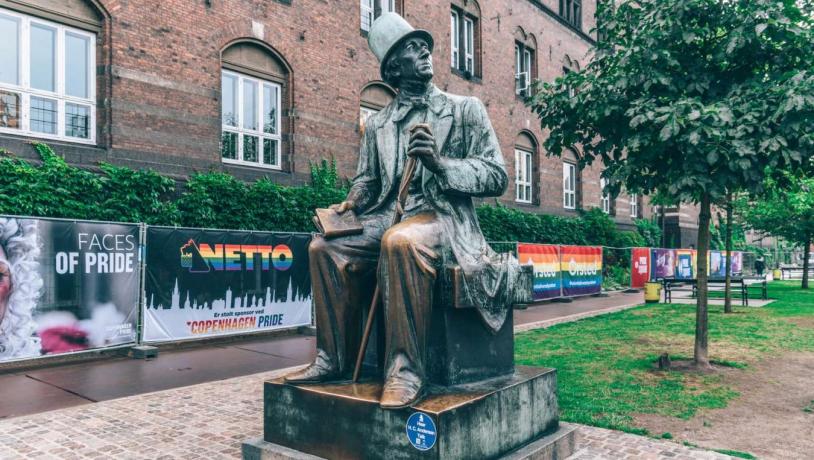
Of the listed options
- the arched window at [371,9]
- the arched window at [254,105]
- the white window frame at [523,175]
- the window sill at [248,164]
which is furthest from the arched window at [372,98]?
the white window frame at [523,175]

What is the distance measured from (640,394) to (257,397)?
13.7 feet

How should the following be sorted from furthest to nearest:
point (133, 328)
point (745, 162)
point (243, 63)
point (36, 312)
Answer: point (243, 63) < point (133, 328) < point (36, 312) < point (745, 162)

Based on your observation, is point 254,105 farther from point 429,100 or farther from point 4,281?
point 429,100

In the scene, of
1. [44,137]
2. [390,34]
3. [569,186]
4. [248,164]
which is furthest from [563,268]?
[390,34]

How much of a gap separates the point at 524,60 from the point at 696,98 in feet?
68.3

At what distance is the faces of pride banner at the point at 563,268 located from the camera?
734 inches

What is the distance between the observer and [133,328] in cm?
962

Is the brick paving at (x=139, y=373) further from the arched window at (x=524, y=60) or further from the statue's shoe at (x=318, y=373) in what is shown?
the arched window at (x=524, y=60)

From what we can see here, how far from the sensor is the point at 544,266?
19062mm

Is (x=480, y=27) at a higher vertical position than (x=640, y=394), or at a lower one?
higher

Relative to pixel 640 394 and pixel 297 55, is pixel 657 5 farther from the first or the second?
pixel 297 55

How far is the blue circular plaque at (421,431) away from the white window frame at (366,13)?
16114 mm

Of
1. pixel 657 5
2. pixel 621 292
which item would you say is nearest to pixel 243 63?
pixel 657 5

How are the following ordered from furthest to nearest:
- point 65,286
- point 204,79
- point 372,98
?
point 372,98
point 204,79
point 65,286
